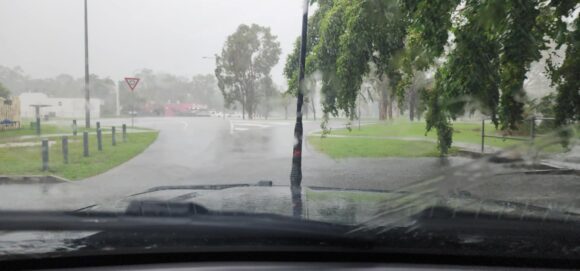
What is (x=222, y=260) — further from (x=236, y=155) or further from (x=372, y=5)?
(x=236, y=155)

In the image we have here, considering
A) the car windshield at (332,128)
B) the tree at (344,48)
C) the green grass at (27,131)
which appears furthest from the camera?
the green grass at (27,131)

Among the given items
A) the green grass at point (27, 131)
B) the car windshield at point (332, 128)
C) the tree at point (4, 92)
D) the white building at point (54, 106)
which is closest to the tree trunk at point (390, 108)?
the car windshield at point (332, 128)

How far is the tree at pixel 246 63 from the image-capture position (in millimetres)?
4488

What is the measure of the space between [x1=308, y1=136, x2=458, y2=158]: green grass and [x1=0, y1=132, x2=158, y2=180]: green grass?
1835 millimetres

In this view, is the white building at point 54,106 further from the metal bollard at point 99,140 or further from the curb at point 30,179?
the curb at point 30,179

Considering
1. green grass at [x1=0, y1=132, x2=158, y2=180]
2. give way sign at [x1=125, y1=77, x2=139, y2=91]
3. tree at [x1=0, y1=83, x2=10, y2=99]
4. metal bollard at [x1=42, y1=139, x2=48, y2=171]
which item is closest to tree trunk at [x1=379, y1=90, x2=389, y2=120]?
give way sign at [x1=125, y1=77, x2=139, y2=91]

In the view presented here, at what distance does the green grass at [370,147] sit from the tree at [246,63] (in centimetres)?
75

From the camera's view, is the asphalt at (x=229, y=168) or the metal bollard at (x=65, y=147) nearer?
the asphalt at (x=229, y=168)

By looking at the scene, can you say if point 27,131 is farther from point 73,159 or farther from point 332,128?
point 332,128

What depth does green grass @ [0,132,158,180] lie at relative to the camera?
4270 mm

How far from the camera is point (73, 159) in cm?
449

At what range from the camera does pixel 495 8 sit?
3227mm

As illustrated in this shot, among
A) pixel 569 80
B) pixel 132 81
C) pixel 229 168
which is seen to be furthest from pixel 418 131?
pixel 132 81

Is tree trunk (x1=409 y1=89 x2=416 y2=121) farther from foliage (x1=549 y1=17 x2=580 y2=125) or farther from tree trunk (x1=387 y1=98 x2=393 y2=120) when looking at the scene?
foliage (x1=549 y1=17 x2=580 y2=125)
